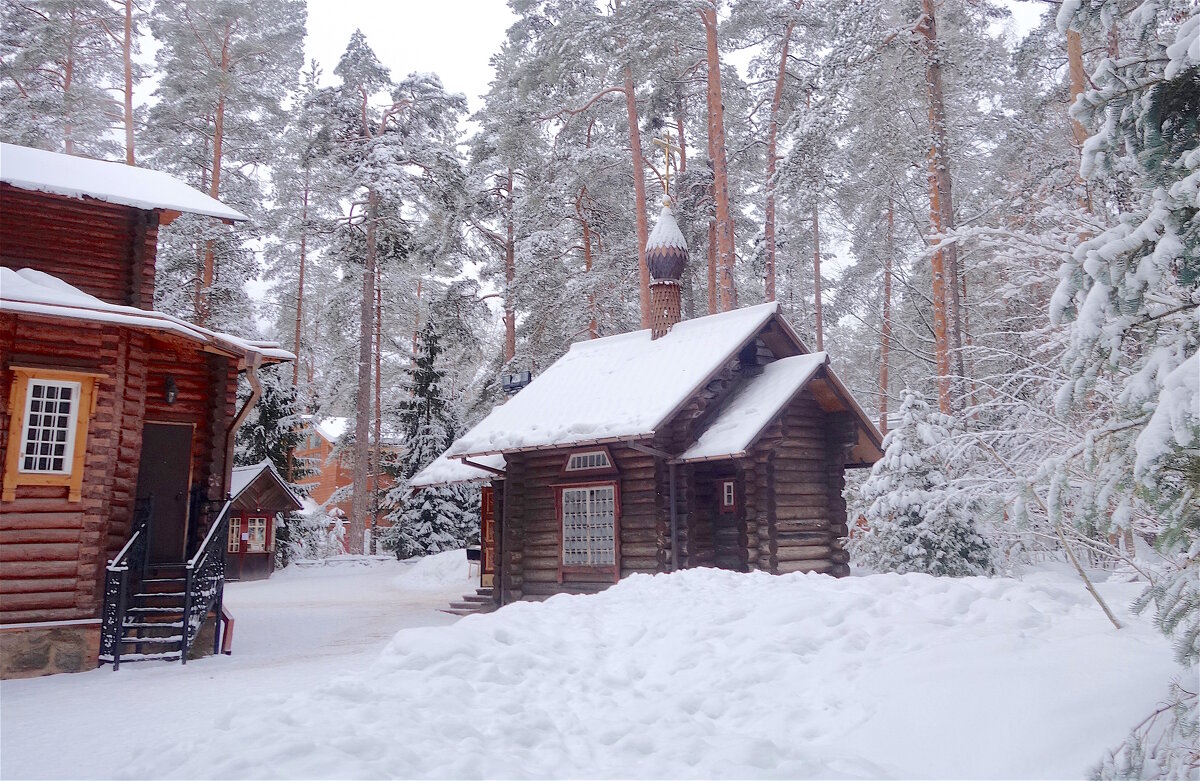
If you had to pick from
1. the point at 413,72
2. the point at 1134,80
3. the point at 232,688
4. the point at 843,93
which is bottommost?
the point at 232,688

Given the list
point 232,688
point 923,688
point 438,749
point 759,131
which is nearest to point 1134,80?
point 923,688

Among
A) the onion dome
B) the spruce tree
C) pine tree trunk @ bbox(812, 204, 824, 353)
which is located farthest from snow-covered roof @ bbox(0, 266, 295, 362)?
pine tree trunk @ bbox(812, 204, 824, 353)

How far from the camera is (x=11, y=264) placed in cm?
1193

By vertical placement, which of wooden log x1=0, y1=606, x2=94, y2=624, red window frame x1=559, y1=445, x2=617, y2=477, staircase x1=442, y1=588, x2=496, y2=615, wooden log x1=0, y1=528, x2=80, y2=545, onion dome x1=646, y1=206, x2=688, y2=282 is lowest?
staircase x1=442, y1=588, x2=496, y2=615

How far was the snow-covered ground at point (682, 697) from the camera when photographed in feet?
16.5

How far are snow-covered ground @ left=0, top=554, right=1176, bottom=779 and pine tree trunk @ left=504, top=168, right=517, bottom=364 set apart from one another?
20.7 meters

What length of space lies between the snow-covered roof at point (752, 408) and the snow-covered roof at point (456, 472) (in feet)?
16.5

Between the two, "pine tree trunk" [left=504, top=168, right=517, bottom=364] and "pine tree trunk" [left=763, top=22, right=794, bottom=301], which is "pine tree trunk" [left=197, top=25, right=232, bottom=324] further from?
"pine tree trunk" [left=763, top=22, right=794, bottom=301]

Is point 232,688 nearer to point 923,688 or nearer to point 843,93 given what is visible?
point 923,688

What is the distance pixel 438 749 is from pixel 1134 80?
→ 5.52 metres

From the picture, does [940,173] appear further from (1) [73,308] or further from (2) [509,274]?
(2) [509,274]

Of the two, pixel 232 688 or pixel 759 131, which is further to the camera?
pixel 759 131

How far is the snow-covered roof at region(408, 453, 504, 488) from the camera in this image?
17969mm

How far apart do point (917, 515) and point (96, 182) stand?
45.9ft
